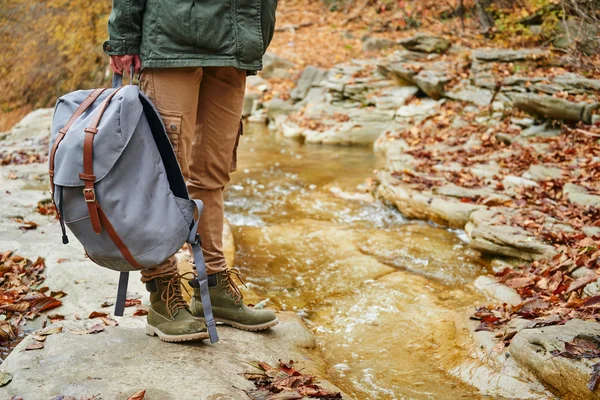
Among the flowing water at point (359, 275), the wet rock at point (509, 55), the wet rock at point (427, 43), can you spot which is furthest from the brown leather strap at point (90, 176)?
the wet rock at point (427, 43)

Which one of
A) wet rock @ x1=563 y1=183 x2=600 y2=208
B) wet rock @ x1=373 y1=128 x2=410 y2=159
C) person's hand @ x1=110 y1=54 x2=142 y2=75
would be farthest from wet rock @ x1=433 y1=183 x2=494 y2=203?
person's hand @ x1=110 y1=54 x2=142 y2=75

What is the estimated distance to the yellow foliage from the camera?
1269cm

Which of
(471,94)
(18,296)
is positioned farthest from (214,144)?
(471,94)

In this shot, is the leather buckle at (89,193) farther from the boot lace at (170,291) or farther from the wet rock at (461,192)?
the wet rock at (461,192)

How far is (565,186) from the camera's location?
512 cm

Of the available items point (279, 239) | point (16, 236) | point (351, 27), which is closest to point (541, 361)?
point (279, 239)

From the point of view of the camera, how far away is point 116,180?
6.85 ft

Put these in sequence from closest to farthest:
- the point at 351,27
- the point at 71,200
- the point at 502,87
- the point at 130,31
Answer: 1. the point at 71,200
2. the point at 130,31
3. the point at 502,87
4. the point at 351,27

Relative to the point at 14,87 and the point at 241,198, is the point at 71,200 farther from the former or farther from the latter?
the point at 14,87

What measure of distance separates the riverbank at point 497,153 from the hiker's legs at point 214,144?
5.34 ft

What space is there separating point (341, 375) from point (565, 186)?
3.48m

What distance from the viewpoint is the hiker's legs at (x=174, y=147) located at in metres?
2.28

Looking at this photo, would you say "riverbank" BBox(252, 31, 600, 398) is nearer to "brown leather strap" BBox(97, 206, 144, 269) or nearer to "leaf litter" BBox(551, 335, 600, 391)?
"leaf litter" BBox(551, 335, 600, 391)

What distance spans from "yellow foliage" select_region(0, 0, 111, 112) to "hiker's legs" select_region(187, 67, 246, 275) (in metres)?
11.4
